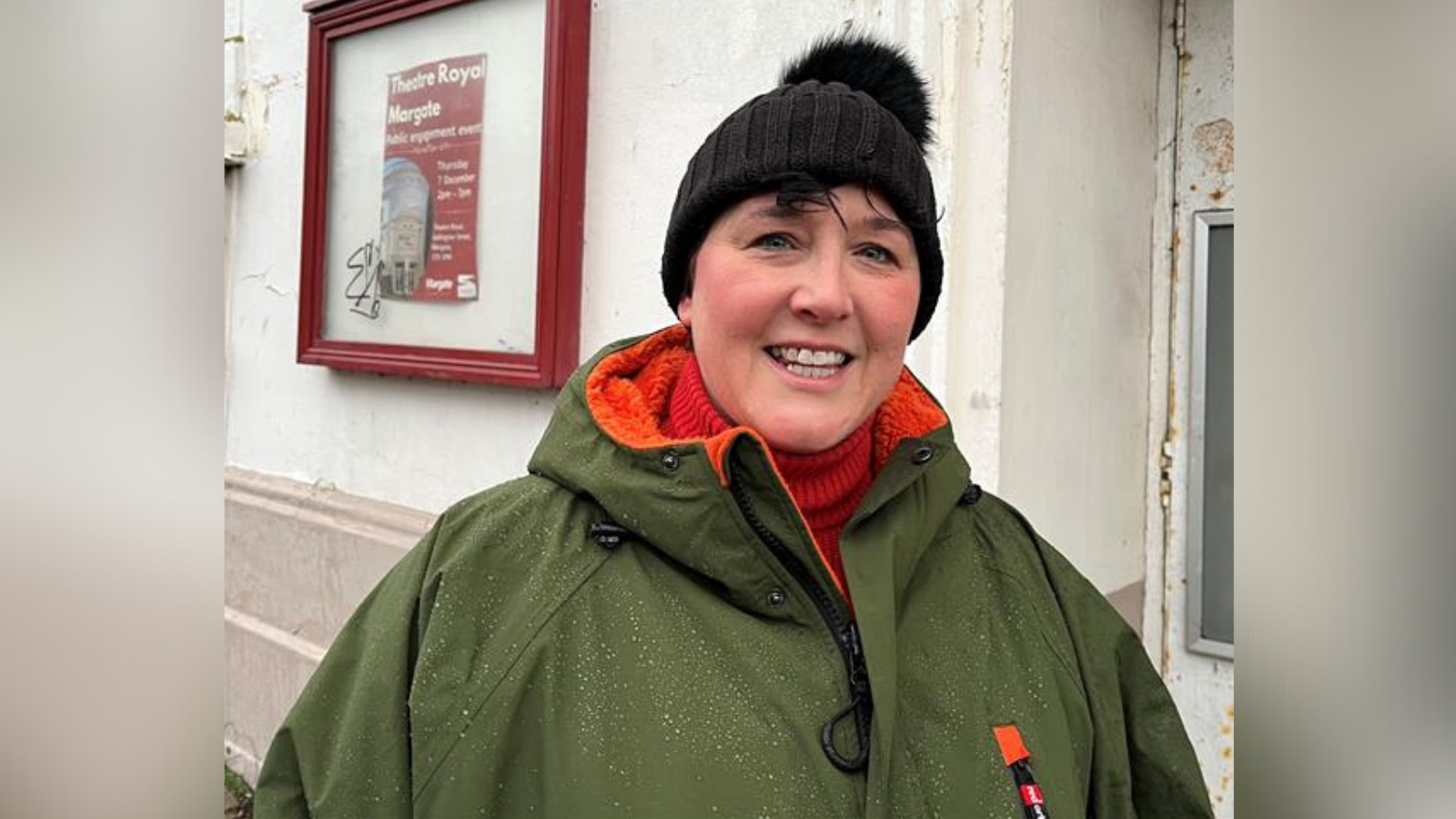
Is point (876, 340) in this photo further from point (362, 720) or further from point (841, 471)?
point (362, 720)

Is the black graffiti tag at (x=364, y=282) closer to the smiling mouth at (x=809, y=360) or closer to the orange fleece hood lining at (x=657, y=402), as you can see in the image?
the orange fleece hood lining at (x=657, y=402)

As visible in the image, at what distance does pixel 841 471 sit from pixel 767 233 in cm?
32

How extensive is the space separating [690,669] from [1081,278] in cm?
192

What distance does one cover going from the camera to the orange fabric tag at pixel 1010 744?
4.20 ft

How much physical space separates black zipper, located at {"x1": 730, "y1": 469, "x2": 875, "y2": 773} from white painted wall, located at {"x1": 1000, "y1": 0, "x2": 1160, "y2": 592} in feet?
4.56

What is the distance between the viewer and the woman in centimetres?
121

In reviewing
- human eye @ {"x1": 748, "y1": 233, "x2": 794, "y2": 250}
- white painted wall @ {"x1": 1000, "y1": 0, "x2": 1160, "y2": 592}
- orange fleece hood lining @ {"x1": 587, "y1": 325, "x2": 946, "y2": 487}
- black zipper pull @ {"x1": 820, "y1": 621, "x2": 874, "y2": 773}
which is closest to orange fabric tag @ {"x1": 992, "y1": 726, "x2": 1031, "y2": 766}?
black zipper pull @ {"x1": 820, "y1": 621, "x2": 874, "y2": 773}

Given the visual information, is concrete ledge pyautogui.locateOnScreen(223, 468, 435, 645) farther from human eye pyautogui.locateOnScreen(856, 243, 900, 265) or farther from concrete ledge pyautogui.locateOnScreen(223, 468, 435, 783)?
human eye pyautogui.locateOnScreen(856, 243, 900, 265)

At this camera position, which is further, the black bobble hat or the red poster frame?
the red poster frame

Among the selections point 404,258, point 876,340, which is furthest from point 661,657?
point 404,258

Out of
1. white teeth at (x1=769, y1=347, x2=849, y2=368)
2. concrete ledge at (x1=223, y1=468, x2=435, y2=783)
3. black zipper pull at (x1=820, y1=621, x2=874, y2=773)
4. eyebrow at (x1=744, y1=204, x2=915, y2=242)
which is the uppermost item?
eyebrow at (x1=744, y1=204, x2=915, y2=242)

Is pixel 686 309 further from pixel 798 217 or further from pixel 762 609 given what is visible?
pixel 762 609

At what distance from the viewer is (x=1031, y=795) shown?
1258 millimetres

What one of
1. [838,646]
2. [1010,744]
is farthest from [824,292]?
[1010,744]
